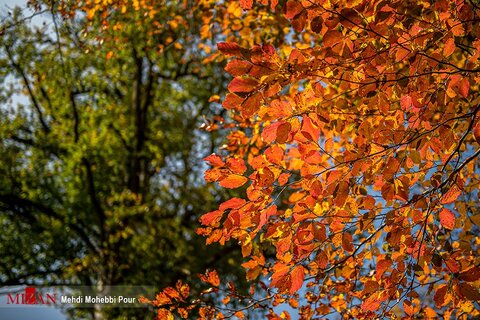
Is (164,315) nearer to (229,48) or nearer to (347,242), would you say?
(347,242)

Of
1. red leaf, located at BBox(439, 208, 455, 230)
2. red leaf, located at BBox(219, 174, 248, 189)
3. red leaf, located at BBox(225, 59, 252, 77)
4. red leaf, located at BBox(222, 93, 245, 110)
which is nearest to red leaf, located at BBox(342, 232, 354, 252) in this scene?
red leaf, located at BBox(439, 208, 455, 230)

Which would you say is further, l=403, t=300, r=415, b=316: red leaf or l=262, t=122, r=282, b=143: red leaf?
l=403, t=300, r=415, b=316: red leaf

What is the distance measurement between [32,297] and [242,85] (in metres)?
11.7

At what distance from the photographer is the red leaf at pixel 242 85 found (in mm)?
2285

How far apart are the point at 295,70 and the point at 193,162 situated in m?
12.0

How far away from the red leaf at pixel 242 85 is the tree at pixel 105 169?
8.93 metres

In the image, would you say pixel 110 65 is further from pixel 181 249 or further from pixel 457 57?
pixel 457 57

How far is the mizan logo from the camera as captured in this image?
11.9m

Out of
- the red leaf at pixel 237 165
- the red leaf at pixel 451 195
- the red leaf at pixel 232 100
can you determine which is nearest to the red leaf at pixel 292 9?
the red leaf at pixel 232 100

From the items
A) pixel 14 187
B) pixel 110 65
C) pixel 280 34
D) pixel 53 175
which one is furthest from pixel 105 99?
pixel 280 34

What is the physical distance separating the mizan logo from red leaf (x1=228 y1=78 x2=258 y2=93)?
11.6 meters

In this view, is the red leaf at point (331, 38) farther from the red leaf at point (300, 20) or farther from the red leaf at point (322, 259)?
the red leaf at point (322, 259)

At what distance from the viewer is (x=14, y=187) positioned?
13141mm

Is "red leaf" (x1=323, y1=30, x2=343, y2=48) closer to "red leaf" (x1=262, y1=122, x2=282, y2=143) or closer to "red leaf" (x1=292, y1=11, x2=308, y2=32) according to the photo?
"red leaf" (x1=292, y1=11, x2=308, y2=32)
